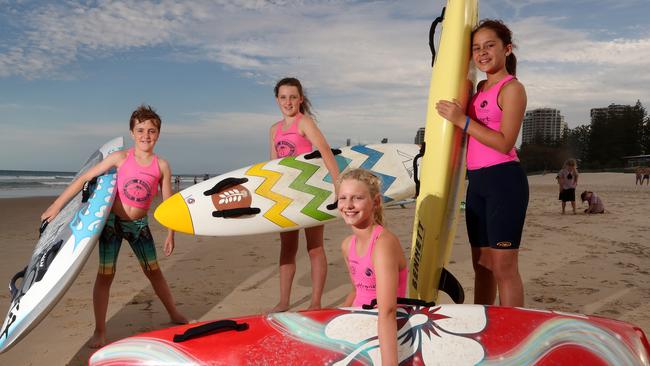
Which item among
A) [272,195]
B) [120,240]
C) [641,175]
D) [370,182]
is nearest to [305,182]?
[272,195]

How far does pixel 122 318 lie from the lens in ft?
12.1

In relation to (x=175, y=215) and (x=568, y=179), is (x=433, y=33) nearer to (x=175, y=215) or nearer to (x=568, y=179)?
(x=175, y=215)

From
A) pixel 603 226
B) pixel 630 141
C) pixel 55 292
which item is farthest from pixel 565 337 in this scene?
pixel 630 141

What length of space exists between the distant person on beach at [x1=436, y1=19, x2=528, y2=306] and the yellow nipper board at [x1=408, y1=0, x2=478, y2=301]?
0.33 meters

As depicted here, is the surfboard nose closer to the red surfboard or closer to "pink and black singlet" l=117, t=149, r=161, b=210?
"pink and black singlet" l=117, t=149, r=161, b=210

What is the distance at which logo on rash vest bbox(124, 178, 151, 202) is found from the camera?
3078mm

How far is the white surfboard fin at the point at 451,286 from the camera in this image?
2887 mm

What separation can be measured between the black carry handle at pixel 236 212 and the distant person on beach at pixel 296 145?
307 millimetres

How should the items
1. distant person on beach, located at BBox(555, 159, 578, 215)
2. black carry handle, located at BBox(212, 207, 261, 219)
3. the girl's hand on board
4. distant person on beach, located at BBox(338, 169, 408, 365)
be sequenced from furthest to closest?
1. distant person on beach, located at BBox(555, 159, 578, 215)
2. black carry handle, located at BBox(212, 207, 261, 219)
3. the girl's hand on board
4. distant person on beach, located at BBox(338, 169, 408, 365)

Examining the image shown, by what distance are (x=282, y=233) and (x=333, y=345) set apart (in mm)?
1805

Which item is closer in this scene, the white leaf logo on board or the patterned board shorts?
the patterned board shorts

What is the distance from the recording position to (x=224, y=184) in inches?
152

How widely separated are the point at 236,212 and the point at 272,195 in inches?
12.4

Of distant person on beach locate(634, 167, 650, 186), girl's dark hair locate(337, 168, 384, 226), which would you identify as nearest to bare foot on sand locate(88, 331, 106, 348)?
girl's dark hair locate(337, 168, 384, 226)
